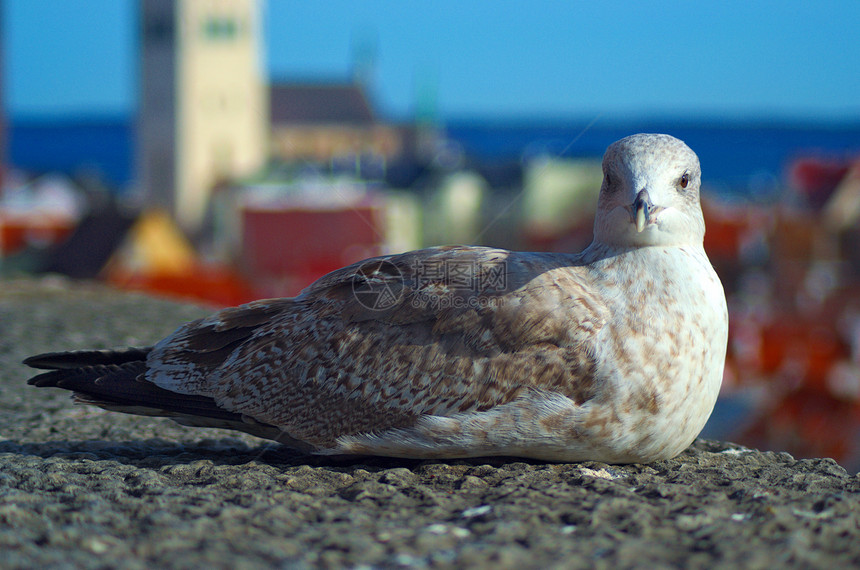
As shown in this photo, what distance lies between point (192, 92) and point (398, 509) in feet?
261

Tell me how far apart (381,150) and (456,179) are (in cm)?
3854

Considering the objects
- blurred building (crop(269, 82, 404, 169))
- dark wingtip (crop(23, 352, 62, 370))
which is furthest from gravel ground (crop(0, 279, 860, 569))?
blurred building (crop(269, 82, 404, 169))

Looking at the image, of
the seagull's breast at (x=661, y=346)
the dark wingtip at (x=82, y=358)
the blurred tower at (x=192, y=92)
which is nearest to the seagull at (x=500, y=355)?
the seagull's breast at (x=661, y=346)

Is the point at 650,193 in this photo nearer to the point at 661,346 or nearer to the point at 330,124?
the point at 661,346

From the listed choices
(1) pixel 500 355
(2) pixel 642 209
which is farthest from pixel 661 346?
(1) pixel 500 355

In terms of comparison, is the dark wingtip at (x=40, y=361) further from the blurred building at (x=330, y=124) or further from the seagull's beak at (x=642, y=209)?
the blurred building at (x=330, y=124)

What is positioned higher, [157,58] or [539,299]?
[157,58]

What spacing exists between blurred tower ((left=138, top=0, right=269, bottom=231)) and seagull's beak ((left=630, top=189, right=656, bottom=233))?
7309cm

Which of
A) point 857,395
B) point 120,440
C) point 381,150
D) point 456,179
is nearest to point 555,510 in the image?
point 120,440

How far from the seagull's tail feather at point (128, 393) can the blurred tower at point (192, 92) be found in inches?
2814

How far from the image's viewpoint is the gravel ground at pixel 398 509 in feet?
11.0

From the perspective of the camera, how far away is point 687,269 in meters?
4.76

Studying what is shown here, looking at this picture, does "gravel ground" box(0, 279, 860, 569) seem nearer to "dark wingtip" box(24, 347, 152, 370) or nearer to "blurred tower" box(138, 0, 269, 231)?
Answer: "dark wingtip" box(24, 347, 152, 370)

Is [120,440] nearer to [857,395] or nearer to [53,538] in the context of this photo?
[53,538]
